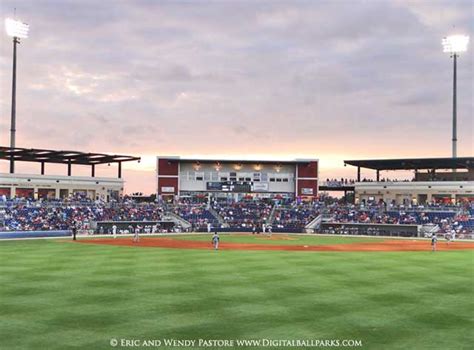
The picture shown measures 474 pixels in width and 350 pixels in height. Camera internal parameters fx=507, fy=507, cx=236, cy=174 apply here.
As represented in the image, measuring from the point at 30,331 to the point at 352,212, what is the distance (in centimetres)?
6197

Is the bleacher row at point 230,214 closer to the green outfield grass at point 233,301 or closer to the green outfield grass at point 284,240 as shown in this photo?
the green outfield grass at point 284,240

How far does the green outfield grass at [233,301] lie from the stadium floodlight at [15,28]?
42.5 meters

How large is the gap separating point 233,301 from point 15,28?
5861cm

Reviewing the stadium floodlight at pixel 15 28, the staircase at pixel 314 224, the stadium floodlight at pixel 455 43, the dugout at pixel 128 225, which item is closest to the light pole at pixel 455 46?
the stadium floodlight at pixel 455 43

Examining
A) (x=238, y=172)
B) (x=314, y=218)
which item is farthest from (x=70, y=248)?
(x=238, y=172)

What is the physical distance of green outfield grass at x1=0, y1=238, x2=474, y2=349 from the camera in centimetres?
1452

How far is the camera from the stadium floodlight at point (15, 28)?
212 ft

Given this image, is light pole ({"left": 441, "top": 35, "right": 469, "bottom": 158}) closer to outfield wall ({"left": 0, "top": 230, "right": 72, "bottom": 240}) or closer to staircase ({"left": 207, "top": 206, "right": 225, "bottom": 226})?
staircase ({"left": 207, "top": 206, "right": 225, "bottom": 226})

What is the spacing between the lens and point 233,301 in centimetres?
1880

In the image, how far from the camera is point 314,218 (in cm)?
7188

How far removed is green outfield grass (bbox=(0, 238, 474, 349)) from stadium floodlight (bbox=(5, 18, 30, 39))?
1673 inches

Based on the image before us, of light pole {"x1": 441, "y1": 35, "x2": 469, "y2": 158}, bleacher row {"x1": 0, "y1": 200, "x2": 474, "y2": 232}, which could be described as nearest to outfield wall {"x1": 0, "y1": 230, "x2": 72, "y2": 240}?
bleacher row {"x1": 0, "y1": 200, "x2": 474, "y2": 232}

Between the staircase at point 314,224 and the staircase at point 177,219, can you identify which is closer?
the staircase at point 314,224

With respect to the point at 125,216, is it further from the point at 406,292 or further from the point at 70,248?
the point at 406,292
